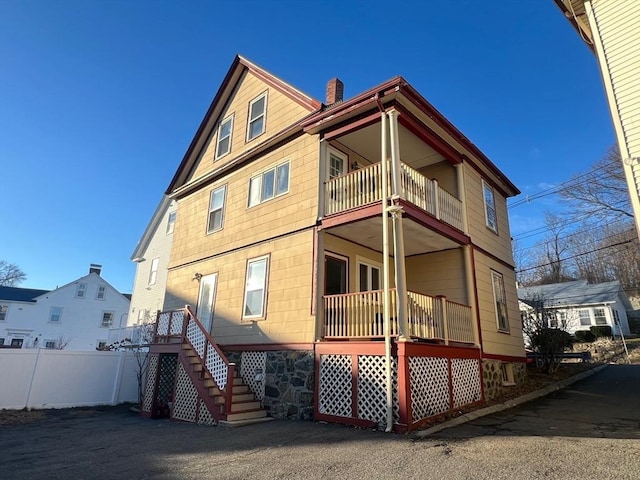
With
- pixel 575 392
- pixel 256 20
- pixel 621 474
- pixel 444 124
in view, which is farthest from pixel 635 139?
pixel 256 20

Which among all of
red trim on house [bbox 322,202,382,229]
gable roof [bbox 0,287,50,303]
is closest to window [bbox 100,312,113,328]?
gable roof [bbox 0,287,50,303]

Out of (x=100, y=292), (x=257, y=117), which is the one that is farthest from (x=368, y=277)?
(x=100, y=292)

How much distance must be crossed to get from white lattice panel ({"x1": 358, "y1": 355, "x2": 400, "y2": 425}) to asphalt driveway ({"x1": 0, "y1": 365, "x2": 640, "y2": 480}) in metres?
0.47

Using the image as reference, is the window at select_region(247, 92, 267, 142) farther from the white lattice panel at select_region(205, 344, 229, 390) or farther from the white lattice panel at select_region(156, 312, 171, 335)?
the white lattice panel at select_region(205, 344, 229, 390)

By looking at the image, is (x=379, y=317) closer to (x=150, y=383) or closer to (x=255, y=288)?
(x=255, y=288)

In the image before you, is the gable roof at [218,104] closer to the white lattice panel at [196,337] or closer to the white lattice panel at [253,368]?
the white lattice panel at [196,337]

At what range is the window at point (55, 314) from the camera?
34.4 meters

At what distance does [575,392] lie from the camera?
11.9 metres

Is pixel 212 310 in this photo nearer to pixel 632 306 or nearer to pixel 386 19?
pixel 386 19

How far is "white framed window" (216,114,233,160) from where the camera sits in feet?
49.4

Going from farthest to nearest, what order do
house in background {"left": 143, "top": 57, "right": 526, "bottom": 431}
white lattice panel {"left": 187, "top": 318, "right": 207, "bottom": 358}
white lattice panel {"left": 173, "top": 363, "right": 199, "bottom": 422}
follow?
white lattice panel {"left": 187, "top": 318, "right": 207, "bottom": 358} < white lattice panel {"left": 173, "top": 363, "right": 199, "bottom": 422} < house in background {"left": 143, "top": 57, "right": 526, "bottom": 431}

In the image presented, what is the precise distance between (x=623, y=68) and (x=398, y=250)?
6.10m

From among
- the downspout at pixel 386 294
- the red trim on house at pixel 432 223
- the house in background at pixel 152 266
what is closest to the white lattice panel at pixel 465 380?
the downspout at pixel 386 294

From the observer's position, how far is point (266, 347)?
10.2 meters
